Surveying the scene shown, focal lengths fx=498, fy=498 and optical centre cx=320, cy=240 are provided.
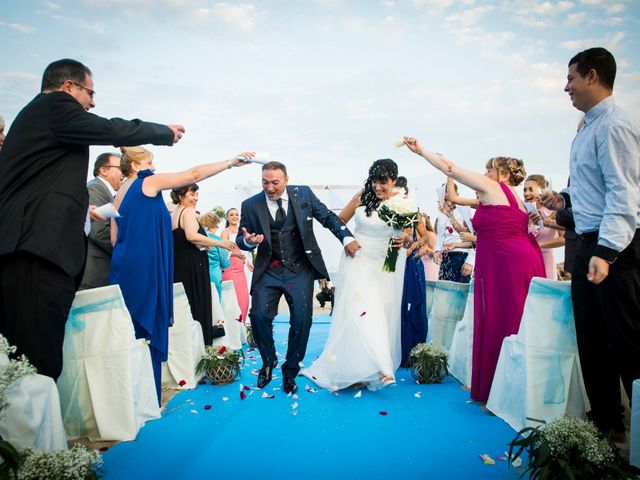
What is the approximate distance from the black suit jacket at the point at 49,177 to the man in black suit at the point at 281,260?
2248mm

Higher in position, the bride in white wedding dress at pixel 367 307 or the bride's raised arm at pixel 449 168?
the bride's raised arm at pixel 449 168

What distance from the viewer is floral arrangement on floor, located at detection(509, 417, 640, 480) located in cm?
241

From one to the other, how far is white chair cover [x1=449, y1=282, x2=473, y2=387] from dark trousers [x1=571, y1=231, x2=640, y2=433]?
193 centimetres

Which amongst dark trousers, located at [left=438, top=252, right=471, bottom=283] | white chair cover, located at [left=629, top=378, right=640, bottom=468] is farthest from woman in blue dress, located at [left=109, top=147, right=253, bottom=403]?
dark trousers, located at [left=438, top=252, right=471, bottom=283]

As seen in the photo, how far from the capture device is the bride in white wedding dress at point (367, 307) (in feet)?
16.1

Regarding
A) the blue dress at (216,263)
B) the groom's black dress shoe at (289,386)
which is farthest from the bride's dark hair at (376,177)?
the blue dress at (216,263)

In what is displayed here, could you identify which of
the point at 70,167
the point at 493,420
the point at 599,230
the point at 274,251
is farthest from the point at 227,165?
the point at 493,420

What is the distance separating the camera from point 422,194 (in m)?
12.9

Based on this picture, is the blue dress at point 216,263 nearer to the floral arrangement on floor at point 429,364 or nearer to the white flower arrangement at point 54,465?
the floral arrangement on floor at point 429,364

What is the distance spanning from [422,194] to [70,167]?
35.5 ft

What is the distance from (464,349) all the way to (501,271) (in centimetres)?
137

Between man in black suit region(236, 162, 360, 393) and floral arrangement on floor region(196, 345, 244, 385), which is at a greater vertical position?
man in black suit region(236, 162, 360, 393)

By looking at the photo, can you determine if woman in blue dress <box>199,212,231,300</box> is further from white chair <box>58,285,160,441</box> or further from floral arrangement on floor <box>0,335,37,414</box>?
floral arrangement on floor <box>0,335,37,414</box>

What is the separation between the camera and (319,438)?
11.8ft
